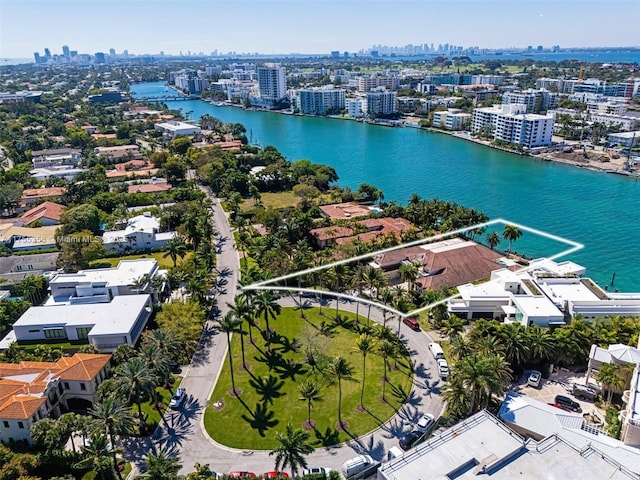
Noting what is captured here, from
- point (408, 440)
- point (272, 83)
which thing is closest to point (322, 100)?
point (272, 83)

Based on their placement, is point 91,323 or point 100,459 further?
point 91,323

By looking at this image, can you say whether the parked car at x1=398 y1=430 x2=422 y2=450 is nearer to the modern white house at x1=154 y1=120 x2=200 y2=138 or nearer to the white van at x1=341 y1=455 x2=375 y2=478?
the white van at x1=341 y1=455 x2=375 y2=478

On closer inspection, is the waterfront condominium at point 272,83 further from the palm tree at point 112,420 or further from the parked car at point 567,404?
the palm tree at point 112,420

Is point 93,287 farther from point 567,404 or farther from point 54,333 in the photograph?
point 567,404

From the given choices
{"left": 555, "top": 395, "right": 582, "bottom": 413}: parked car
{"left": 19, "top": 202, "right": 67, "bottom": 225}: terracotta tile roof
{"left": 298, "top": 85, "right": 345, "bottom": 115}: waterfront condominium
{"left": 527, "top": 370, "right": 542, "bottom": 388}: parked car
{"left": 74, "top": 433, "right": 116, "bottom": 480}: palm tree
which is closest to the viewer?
{"left": 74, "top": 433, "right": 116, "bottom": 480}: palm tree

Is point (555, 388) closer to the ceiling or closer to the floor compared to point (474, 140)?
closer to the floor

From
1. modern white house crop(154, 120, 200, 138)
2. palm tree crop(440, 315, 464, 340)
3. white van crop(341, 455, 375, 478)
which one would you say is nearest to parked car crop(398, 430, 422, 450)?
white van crop(341, 455, 375, 478)

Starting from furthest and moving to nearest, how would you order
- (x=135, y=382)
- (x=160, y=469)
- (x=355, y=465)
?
(x=135, y=382)
(x=355, y=465)
(x=160, y=469)

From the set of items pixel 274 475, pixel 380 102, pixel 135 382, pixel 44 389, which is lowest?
pixel 274 475
